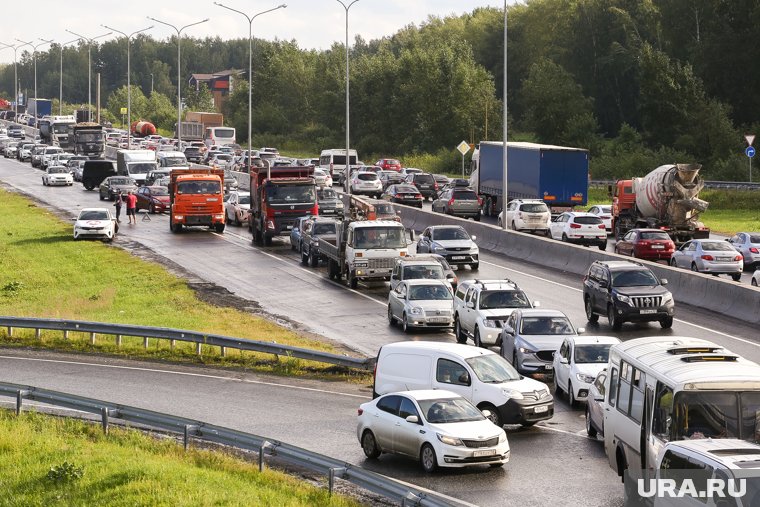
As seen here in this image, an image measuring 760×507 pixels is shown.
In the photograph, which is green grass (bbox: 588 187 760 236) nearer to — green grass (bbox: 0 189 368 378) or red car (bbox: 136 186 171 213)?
red car (bbox: 136 186 171 213)

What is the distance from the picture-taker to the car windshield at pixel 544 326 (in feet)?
95.8

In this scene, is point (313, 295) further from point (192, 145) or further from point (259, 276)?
point (192, 145)

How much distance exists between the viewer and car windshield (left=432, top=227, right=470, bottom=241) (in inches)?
1875

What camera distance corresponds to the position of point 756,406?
1647 centimetres

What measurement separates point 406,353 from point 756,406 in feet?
28.2

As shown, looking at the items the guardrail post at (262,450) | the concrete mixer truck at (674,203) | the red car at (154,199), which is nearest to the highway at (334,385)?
the guardrail post at (262,450)

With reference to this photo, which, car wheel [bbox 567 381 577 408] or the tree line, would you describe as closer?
car wheel [bbox 567 381 577 408]

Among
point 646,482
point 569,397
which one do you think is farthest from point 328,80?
point 646,482

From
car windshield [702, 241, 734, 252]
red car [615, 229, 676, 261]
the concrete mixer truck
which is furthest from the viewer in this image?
the concrete mixer truck

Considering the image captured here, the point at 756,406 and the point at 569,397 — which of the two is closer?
the point at 756,406

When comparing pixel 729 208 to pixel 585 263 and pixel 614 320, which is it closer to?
pixel 585 263

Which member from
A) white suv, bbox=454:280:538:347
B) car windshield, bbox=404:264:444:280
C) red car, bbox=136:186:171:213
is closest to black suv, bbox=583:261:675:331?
white suv, bbox=454:280:538:347

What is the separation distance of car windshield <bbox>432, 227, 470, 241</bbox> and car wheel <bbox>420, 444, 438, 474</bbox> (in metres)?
27.7

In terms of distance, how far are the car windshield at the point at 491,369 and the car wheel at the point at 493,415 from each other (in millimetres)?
420
